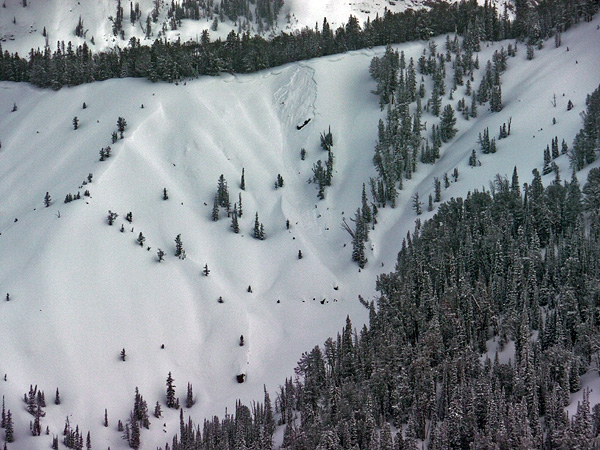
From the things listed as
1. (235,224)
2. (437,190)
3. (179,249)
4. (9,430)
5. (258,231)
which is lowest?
(9,430)

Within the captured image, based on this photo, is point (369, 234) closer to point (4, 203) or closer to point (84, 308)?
point (84, 308)

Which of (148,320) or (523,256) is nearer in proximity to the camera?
(523,256)

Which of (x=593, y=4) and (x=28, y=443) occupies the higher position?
(x=593, y=4)

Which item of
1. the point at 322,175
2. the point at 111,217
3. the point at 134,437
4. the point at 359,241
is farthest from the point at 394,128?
the point at 134,437

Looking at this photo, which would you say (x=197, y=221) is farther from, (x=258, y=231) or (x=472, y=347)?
(x=472, y=347)

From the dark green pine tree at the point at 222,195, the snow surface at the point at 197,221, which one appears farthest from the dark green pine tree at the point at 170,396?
the dark green pine tree at the point at 222,195

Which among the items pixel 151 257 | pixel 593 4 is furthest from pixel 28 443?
pixel 593 4

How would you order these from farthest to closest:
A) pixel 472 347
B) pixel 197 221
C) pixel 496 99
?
pixel 496 99
pixel 197 221
pixel 472 347

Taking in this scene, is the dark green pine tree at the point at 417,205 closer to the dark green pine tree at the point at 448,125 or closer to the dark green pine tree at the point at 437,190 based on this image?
the dark green pine tree at the point at 437,190

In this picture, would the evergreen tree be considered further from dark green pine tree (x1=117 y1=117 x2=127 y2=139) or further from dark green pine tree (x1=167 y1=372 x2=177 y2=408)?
dark green pine tree (x1=167 y1=372 x2=177 y2=408)
